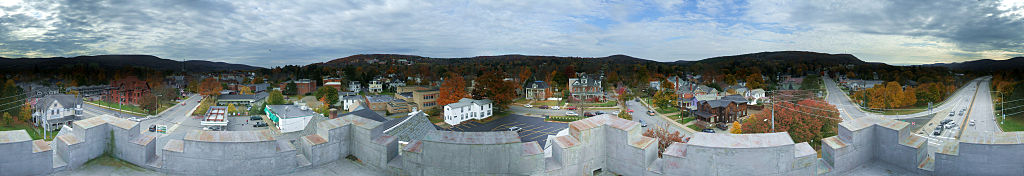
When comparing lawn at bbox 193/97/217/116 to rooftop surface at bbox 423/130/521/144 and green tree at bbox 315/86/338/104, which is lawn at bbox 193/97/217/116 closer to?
green tree at bbox 315/86/338/104

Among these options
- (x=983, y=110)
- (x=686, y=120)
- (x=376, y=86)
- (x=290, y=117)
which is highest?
(x=376, y=86)

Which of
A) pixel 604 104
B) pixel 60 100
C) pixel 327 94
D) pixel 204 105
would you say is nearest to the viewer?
pixel 60 100

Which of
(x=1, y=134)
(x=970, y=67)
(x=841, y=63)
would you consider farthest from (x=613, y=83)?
(x=1, y=134)

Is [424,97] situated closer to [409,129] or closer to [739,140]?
[409,129]

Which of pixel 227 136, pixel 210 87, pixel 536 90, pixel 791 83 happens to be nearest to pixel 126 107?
pixel 210 87

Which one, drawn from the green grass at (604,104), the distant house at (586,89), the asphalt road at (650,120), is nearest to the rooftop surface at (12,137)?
the asphalt road at (650,120)

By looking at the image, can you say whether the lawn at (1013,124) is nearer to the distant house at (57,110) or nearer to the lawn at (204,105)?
the distant house at (57,110)

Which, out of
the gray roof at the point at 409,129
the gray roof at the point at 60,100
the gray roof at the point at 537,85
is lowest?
the gray roof at the point at 409,129
